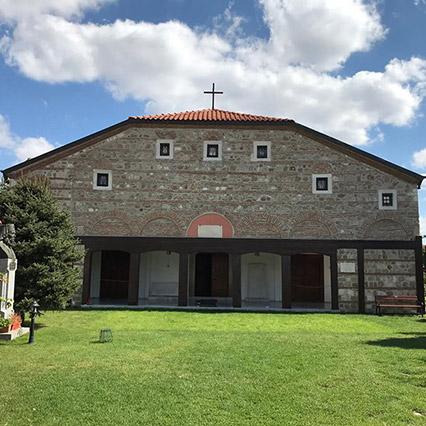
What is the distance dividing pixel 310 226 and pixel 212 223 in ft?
13.7

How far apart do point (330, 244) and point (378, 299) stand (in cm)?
286

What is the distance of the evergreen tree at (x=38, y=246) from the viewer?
1150 centimetres

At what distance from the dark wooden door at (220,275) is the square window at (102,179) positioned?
6.61 metres

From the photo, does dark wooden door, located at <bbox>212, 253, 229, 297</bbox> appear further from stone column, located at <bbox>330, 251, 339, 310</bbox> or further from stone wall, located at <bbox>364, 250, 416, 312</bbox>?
stone wall, located at <bbox>364, 250, 416, 312</bbox>

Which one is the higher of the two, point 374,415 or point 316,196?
point 316,196

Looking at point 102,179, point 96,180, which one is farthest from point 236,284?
point 96,180

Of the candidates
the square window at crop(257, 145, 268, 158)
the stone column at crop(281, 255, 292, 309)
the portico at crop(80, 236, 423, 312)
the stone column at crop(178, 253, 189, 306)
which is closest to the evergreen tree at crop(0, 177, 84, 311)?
the portico at crop(80, 236, 423, 312)

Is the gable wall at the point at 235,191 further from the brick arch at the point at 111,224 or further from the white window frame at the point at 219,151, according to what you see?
the white window frame at the point at 219,151

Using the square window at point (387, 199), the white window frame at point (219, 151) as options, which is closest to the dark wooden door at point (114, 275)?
the white window frame at point (219, 151)

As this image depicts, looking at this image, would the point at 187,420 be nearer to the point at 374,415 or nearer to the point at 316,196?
the point at 374,415

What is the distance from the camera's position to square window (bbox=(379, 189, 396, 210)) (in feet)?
55.9

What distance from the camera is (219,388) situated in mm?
6074

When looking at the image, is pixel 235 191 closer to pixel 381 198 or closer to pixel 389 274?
pixel 381 198

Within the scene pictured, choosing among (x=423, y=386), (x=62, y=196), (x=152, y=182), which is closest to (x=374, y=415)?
(x=423, y=386)
